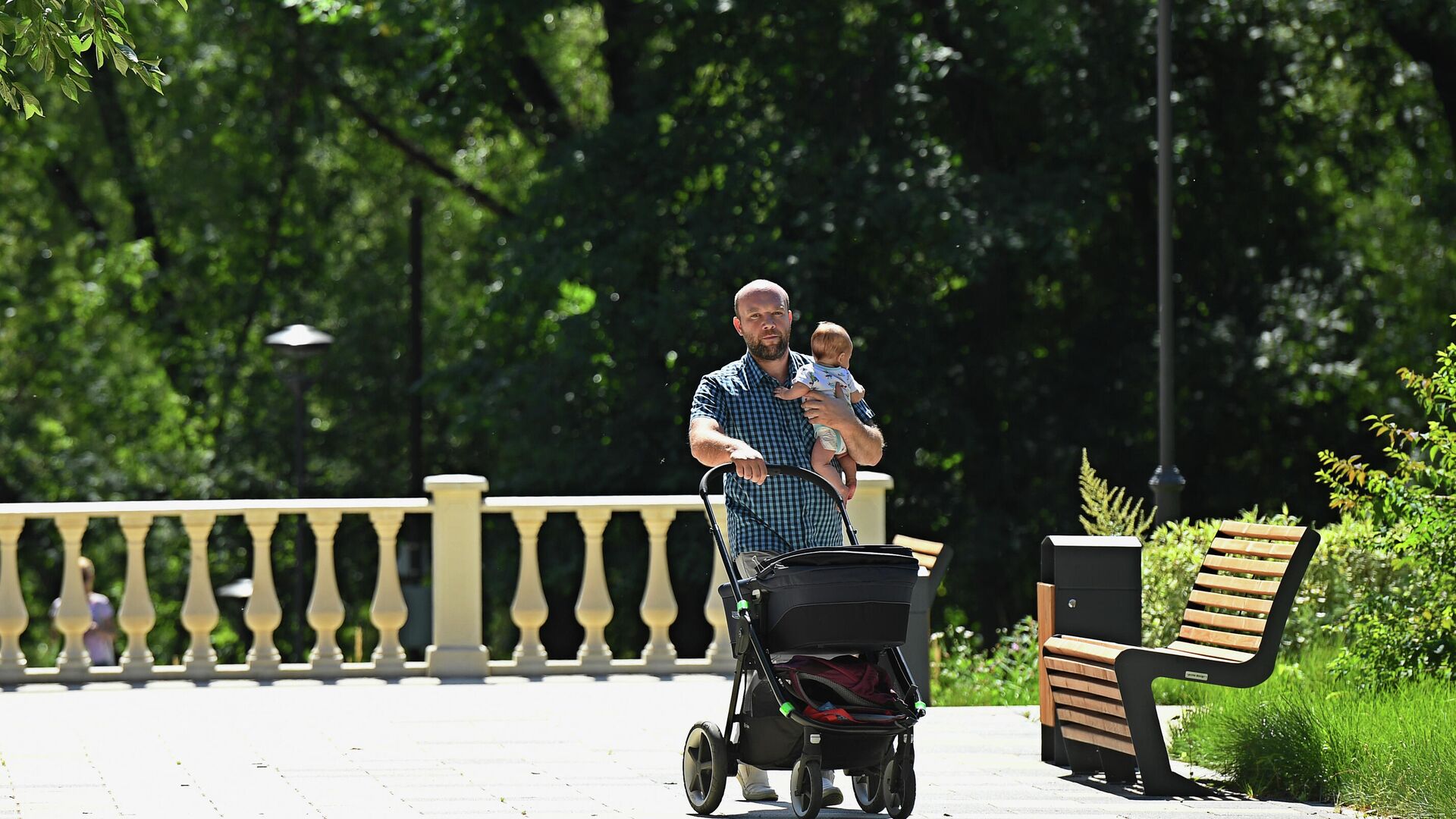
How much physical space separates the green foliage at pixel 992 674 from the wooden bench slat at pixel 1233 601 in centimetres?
263

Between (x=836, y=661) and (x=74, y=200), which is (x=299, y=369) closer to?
(x=74, y=200)

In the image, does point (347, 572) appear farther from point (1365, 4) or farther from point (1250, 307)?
point (1365, 4)

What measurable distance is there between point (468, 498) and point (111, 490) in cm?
1815

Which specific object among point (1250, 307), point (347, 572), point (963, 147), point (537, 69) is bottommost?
point (347, 572)

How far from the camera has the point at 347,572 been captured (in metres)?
26.4

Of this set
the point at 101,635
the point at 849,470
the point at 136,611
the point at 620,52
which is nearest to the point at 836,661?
the point at 849,470

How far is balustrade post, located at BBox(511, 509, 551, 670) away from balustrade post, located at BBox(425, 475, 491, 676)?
0.77 feet

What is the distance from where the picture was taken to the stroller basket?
19.6ft

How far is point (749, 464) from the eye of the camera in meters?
5.98

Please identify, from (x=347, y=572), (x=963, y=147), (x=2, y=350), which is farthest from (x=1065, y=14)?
(x=2, y=350)

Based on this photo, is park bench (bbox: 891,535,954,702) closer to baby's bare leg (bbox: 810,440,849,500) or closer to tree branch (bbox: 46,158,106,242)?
baby's bare leg (bbox: 810,440,849,500)

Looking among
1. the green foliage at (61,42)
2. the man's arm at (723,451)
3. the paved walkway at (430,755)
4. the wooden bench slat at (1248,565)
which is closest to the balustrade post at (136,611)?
the paved walkway at (430,755)

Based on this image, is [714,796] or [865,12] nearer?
[714,796]

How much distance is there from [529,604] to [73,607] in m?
2.56
